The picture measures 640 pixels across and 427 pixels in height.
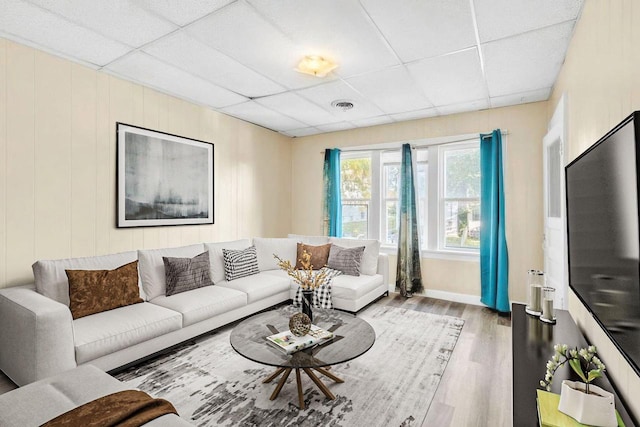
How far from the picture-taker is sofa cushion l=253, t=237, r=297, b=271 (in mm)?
4605

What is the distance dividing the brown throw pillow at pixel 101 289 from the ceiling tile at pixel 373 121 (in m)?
3.55

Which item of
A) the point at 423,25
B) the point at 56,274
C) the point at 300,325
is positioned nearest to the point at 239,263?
the point at 56,274

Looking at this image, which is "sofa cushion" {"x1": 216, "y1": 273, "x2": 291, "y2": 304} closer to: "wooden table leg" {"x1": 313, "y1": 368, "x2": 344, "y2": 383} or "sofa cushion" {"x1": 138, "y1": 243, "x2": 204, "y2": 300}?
"sofa cushion" {"x1": 138, "y1": 243, "x2": 204, "y2": 300}

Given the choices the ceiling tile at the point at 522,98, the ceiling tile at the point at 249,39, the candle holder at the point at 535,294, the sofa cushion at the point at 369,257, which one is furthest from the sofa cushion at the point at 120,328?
the ceiling tile at the point at 522,98

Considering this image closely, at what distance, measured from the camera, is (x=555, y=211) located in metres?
3.32

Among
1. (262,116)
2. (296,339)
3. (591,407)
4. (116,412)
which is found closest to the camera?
(591,407)

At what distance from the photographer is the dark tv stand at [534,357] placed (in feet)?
4.24

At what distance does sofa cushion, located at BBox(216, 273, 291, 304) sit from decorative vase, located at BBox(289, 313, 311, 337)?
1370mm

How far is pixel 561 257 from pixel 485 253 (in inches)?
55.0

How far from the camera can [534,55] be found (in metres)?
2.86

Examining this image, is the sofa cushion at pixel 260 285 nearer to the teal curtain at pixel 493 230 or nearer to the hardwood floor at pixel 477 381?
the hardwood floor at pixel 477 381

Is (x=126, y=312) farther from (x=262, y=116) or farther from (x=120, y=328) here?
(x=262, y=116)

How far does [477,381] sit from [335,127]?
400 centimetres

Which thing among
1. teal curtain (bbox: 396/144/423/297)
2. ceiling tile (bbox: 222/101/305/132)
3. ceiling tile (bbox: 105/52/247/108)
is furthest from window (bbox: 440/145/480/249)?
ceiling tile (bbox: 105/52/247/108)
